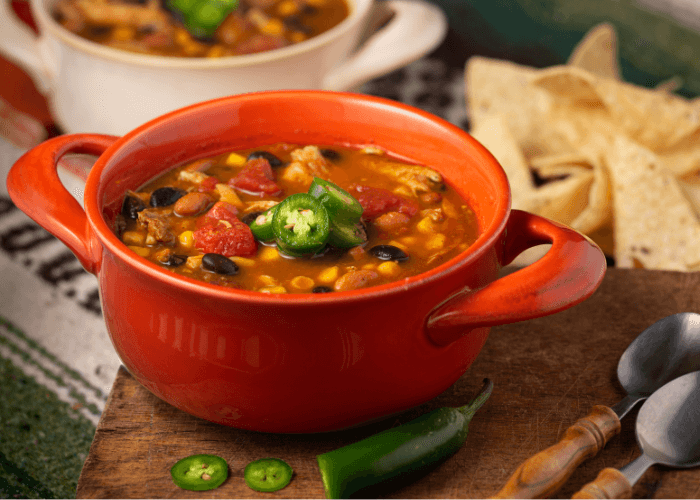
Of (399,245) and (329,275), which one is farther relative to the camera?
(399,245)

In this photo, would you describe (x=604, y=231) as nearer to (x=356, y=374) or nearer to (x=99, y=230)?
(x=356, y=374)

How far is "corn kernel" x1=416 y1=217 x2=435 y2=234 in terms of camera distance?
1762mm

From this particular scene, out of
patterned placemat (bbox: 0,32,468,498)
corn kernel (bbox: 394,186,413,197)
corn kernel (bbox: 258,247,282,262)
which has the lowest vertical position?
patterned placemat (bbox: 0,32,468,498)

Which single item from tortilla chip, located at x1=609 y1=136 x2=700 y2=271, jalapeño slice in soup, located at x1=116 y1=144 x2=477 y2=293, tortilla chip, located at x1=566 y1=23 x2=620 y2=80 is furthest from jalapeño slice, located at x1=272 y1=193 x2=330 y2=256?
tortilla chip, located at x1=566 y1=23 x2=620 y2=80

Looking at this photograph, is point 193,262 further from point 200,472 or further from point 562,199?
point 562,199

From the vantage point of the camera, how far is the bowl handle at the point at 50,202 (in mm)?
1637

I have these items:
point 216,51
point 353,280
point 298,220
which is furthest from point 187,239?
point 216,51

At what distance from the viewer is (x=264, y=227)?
65.7 inches

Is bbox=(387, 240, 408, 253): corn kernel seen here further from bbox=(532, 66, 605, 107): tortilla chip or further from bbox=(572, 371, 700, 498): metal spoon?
bbox=(532, 66, 605, 107): tortilla chip

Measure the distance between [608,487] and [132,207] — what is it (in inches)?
46.1

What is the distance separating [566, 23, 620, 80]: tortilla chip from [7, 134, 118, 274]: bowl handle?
9.43 feet

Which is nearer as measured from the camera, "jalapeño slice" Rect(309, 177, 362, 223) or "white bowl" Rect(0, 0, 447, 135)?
"jalapeño slice" Rect(309, 177, 362, 223)

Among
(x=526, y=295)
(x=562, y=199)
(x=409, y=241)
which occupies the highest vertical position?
(x=526, y=295)

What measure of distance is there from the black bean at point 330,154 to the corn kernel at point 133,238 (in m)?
0.54
